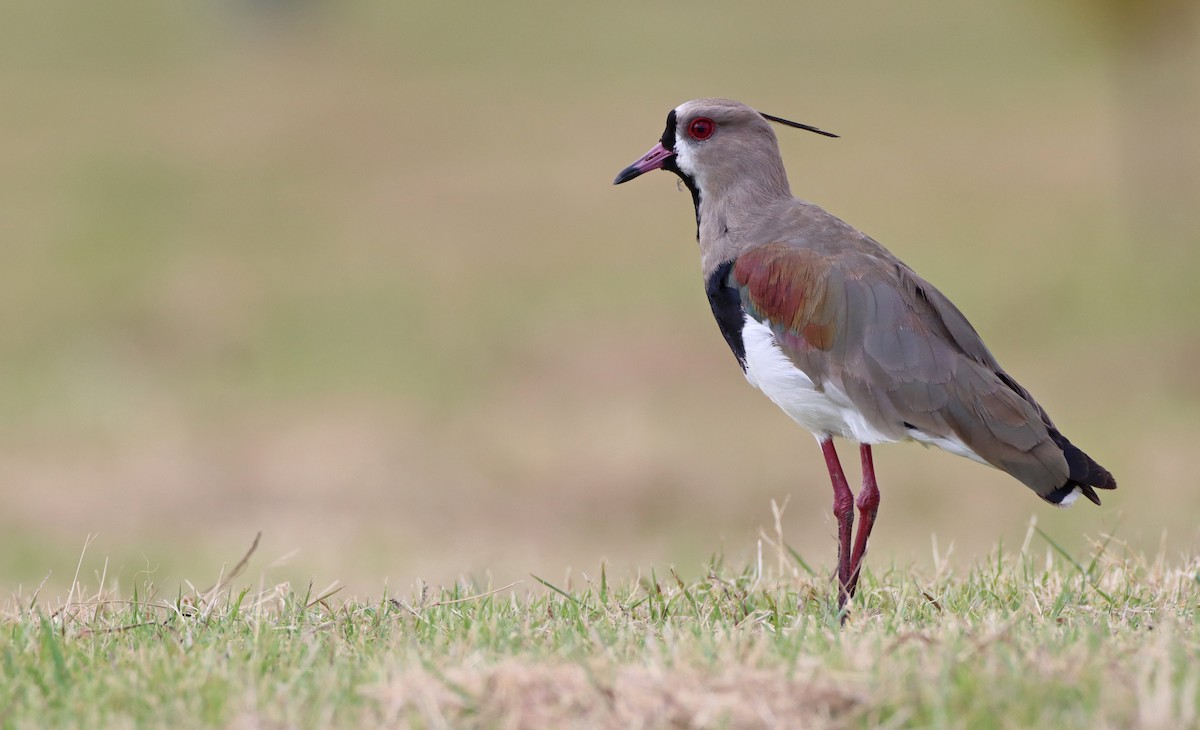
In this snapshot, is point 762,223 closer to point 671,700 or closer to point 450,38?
point 671,700

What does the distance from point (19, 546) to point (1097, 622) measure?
8.97 meters

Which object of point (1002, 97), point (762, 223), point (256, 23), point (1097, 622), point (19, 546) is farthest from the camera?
point (256, 23)

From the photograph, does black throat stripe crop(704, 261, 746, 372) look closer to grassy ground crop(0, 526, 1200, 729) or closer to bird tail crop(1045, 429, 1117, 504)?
grassy ground crop(0, 526, 1200, 729)

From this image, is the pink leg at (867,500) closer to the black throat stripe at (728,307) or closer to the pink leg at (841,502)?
the pink leg at (841,502)

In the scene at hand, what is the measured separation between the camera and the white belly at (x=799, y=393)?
546 centimetres

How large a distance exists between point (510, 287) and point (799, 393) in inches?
678

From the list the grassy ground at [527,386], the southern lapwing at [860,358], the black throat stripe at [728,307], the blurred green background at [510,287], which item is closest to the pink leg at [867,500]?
the southern lapwing at [860,358]

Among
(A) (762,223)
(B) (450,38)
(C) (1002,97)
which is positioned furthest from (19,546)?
(B) (450,38)

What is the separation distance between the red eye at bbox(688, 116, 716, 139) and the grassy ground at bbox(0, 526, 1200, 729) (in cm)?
193

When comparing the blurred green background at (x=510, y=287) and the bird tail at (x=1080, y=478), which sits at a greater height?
the blurred green background at (x=510, y=287)

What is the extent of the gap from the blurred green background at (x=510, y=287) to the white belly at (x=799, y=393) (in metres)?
0.95

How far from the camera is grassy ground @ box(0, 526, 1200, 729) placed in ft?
12.0

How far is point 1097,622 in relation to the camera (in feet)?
15.4

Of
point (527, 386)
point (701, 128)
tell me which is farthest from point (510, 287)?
point (701, 128)
